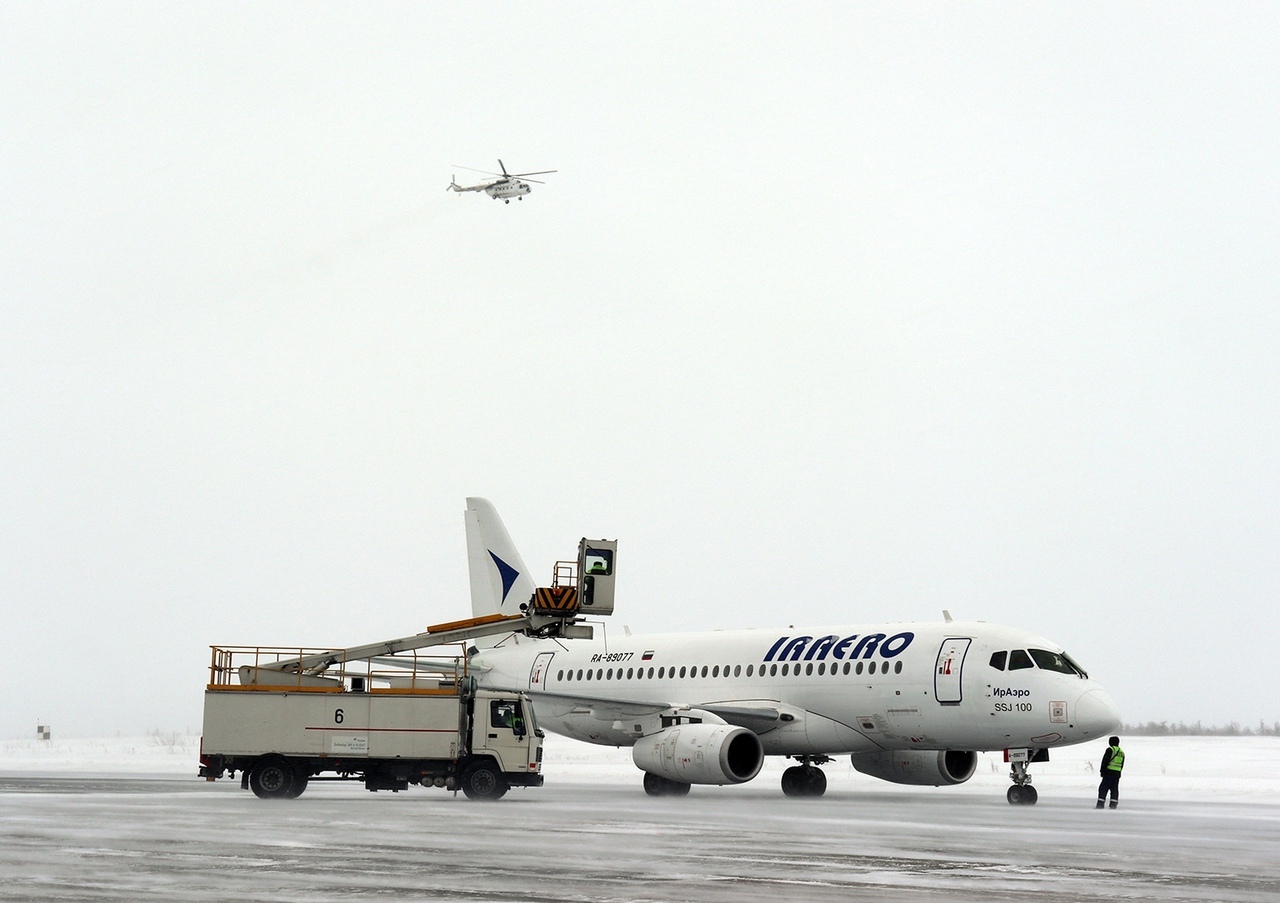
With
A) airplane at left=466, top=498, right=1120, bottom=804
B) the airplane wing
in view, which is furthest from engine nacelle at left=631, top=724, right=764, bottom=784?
the airplane wing

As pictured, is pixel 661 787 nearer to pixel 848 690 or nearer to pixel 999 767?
pixel 848 690

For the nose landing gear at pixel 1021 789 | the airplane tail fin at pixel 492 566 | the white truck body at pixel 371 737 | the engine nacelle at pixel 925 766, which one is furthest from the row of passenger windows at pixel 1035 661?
the airplane tail fin at pixel 492 566

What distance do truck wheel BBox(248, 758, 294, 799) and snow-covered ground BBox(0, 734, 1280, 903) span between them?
2.49 feet

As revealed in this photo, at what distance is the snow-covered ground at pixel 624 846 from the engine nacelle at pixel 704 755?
2.21 feet

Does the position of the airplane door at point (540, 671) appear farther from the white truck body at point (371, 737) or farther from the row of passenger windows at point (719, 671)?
the white truck body at point (371, 737)

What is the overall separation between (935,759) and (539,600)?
10.7 m

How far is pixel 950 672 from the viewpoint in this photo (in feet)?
101

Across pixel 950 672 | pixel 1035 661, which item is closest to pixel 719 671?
pixel 950 672

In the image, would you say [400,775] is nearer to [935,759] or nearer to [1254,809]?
[935,759]

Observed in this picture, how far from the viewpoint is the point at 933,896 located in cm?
1263

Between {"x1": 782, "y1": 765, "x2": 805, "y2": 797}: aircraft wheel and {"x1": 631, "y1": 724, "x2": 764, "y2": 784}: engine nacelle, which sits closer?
{"x1": 631, "y1": 724, "x2": 764, "y2": 784}: engine nacelle

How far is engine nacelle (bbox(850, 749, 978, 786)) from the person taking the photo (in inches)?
1328

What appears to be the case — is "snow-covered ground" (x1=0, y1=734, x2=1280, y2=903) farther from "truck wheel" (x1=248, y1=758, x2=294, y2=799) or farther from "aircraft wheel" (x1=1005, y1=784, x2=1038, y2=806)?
"truck wheel" (x1=248, y1=758, x2=294, y2=799)

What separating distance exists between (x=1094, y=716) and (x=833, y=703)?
6086 millimetres
